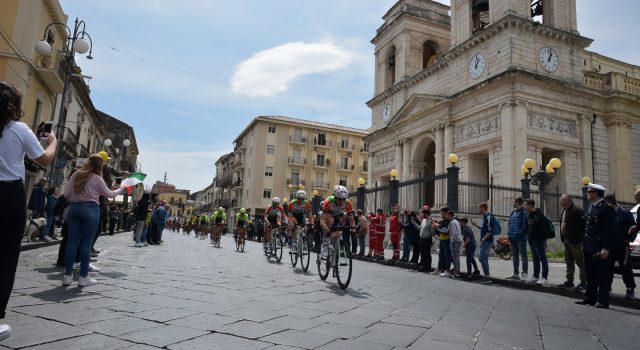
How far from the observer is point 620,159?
2281 cm

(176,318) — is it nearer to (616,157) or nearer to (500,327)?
(500,327)

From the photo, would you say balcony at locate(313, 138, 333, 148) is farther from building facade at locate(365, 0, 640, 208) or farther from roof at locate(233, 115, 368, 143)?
building facade at locate(365, 0, 640, 208)

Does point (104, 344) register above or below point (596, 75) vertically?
below

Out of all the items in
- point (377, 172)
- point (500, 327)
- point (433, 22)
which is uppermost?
point (433, 22)

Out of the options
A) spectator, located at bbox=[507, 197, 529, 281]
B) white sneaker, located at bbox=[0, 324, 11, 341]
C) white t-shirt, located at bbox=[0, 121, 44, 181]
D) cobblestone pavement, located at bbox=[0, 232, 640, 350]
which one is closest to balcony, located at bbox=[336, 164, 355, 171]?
spectator, located at bbox=[507, 197, 529, 281]

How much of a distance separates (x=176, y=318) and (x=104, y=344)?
2.90ft

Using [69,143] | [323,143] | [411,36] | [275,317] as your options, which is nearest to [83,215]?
[275,317]

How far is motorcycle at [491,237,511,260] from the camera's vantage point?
1625 centimetres

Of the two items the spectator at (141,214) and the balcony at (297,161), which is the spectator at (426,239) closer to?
the spectator at (141,214)

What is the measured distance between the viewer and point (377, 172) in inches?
1310

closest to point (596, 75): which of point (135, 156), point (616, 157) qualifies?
point (616, 157)

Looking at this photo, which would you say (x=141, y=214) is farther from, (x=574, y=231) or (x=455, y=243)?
(x=574, y=231)

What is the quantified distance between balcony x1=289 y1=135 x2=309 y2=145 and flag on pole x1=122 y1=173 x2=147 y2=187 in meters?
49.6

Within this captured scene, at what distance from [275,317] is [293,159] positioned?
52.3 meters
